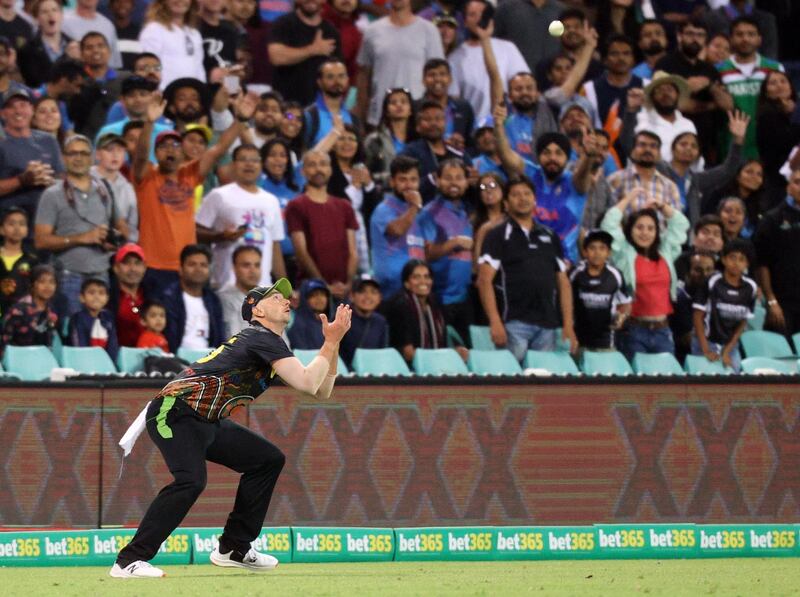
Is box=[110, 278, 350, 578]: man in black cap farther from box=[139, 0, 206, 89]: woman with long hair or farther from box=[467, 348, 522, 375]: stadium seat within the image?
box=[139, 0, 206, 89]: woman with long hair

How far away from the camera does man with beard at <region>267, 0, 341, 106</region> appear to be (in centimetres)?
1698

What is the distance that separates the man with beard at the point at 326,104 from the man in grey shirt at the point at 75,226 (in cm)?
297

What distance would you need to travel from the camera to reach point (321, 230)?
15.0 m

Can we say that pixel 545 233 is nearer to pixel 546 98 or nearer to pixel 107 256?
pixel 546 98

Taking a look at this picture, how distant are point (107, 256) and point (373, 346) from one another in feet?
8.66

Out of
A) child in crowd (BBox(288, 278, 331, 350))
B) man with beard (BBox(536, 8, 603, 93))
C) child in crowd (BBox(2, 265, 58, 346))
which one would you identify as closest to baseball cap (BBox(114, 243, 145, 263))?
child in crowd (BBox(2, 265, 58, 346))

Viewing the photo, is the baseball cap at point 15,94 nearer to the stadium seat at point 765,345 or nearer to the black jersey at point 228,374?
the black jersey at point 228,374

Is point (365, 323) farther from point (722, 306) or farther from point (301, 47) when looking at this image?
point (301, 47)

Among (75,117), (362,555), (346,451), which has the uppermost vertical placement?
(75,117)

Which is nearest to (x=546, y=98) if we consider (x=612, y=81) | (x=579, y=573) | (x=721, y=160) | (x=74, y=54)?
(x=612, y=81)

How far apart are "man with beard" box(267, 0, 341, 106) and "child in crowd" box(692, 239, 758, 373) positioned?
16.6ft

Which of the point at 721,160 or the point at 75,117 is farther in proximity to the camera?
the point at 721,160

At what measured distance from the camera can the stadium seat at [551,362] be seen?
551 inches

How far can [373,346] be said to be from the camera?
46.4 ft
